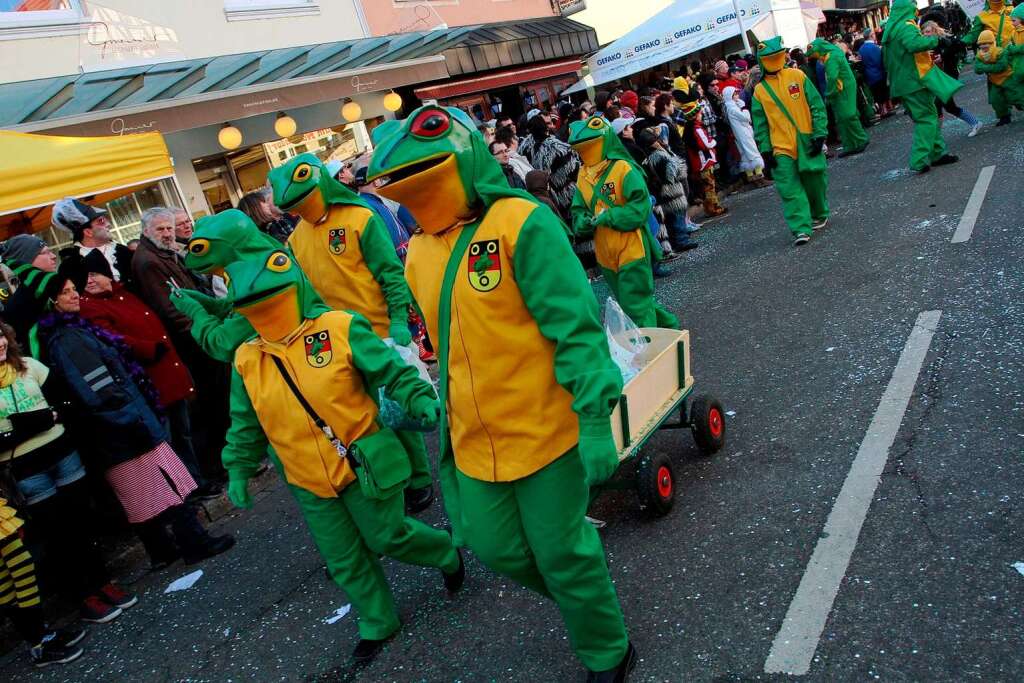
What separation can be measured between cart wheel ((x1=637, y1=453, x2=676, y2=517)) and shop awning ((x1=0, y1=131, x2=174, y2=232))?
498cm

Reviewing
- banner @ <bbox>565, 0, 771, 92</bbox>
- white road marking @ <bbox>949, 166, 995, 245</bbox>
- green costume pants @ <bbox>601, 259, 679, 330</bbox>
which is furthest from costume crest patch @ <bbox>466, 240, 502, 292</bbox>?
banner @ <bbox>565, 0, 771, 92</bbox>

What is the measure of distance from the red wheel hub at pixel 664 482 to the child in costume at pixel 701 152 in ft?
25.6

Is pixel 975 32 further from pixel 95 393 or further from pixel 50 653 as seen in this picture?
pixel 50 653

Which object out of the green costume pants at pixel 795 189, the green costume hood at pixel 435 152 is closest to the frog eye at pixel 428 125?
the green costume hood at pixel 435 152

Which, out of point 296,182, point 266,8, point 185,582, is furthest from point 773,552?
point 266,8

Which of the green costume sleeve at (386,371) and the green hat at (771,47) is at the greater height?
the green hat at (771,47)

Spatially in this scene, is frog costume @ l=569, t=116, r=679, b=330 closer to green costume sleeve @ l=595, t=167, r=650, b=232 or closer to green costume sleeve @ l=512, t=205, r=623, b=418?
green costume sleeve @ l=595, t=167, r=650, b=232

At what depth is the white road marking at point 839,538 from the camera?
9.39 feet

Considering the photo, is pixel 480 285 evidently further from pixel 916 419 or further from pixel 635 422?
pixel 916 419

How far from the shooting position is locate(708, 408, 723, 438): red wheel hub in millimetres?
4393

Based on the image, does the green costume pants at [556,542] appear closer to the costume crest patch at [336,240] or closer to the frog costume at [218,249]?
the frog costume at [218,249]

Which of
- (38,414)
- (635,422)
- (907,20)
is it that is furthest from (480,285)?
(907,20)

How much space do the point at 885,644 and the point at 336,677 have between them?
2215mm

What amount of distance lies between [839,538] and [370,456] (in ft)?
6.47
